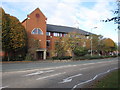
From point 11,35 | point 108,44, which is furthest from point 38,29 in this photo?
point 108,44

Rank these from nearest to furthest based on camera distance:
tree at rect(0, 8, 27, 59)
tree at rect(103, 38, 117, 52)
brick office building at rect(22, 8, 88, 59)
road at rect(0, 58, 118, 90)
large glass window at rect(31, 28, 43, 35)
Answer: road at rect(0, 58, 118, 90) < tree at rect(0, 8, 27, 59) < brick office building at rect(22, 8, 88, 59) < large glass window at rect(31, 28, 43, 35) < tree at rect(103, 38, 117, 52)

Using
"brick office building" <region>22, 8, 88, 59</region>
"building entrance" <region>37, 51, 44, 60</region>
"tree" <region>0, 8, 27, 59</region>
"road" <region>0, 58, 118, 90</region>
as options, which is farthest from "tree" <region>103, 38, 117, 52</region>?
"road" <region>0, 58, 118, 90</region>

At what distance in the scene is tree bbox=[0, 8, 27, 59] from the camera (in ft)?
90.8

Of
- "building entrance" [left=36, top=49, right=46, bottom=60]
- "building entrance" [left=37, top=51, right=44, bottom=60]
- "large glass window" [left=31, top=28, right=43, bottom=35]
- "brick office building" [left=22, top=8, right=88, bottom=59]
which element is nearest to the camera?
"brick office building" [left=22, top=8, right=88, bottom=59]

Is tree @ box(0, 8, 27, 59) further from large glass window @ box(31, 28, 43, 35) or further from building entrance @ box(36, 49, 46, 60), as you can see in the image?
building entrance @ box(36, 49, 46, 60)

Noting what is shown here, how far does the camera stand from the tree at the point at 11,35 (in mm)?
27686

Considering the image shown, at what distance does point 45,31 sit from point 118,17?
110ft

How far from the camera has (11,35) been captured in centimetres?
2869

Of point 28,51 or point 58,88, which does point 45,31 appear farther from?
point 58,88

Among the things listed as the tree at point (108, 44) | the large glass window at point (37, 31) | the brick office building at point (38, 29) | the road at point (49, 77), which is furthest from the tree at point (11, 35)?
the tree at point (108, 44)

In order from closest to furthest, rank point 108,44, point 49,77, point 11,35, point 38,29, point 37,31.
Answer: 1. point 49,77
2. point 11,35
3. point 37,31
4. point 38,29
5. point 108,44

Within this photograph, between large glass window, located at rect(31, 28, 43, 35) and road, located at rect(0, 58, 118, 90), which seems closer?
road, located at rect(0, 58, 118, 90)

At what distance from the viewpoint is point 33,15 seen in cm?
3684

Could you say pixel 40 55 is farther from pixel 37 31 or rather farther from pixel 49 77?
pixel 49 77
